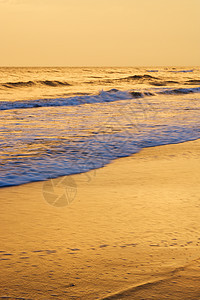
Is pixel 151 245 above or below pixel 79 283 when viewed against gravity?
above

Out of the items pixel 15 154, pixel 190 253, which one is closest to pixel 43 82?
pixel 15 154

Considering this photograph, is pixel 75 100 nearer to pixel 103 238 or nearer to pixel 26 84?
pixel 26 84

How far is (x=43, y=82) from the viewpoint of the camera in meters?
30.6

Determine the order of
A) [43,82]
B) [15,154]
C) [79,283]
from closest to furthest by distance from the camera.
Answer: [79,283]
[15,154]
[43,82]

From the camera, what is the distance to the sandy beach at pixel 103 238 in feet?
7.41

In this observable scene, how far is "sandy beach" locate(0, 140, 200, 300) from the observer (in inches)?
89.0

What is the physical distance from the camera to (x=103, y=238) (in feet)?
9.91

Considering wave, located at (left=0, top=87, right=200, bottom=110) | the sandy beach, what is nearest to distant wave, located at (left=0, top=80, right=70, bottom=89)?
wave, located at (left=0, top=87, right=200, bottom=110)

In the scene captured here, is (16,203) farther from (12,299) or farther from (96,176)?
(12,299)

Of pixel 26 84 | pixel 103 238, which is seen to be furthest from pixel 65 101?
pixel 103 238

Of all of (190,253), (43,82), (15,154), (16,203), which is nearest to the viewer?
(190,253)

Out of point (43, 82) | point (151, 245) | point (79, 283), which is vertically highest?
point (43, 82)

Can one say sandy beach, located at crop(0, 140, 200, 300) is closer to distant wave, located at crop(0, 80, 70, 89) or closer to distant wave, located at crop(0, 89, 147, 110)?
distant wave, located at crop(0, 89, 147, 110)

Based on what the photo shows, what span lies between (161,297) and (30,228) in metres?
1.44
